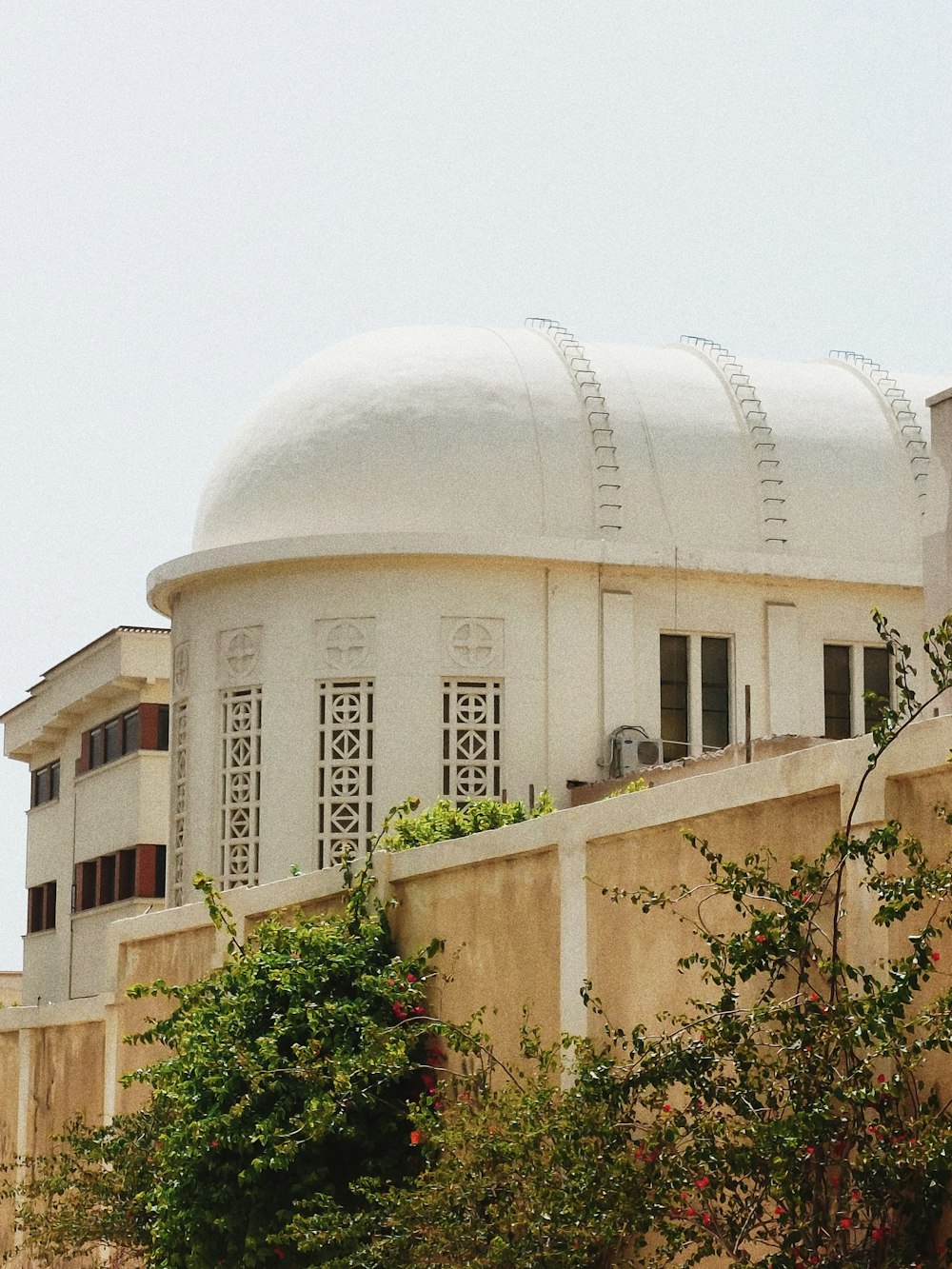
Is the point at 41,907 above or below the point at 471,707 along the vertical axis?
below

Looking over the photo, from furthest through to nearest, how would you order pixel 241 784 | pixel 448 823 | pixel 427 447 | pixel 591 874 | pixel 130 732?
pixel 130 732 → pixel 241 784 → pixel 427 447 → pixel 448 823 → pixel 591 874

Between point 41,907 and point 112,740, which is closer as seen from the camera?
point 112,740

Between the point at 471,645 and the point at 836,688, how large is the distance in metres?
4.31

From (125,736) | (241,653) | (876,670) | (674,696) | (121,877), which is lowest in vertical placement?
(121,877)

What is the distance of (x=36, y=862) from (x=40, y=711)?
285 centimetres

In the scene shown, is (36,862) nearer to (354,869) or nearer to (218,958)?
(218,958)

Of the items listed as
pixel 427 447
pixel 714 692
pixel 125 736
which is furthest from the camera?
pixel 125 736

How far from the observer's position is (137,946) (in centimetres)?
1772

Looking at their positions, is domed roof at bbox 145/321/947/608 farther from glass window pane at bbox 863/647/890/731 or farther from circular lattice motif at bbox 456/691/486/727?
circular lattice motif at bbox 456/691/486/727

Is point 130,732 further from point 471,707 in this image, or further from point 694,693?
point 694,693

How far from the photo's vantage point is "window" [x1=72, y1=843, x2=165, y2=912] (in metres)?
33.4

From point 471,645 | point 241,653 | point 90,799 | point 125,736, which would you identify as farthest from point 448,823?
point 90,799

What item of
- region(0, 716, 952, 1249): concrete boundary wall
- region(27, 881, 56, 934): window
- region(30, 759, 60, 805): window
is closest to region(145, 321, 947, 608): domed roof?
region(0, 716, 952, 1249): concrete boundary wall

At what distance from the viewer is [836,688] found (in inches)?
933
